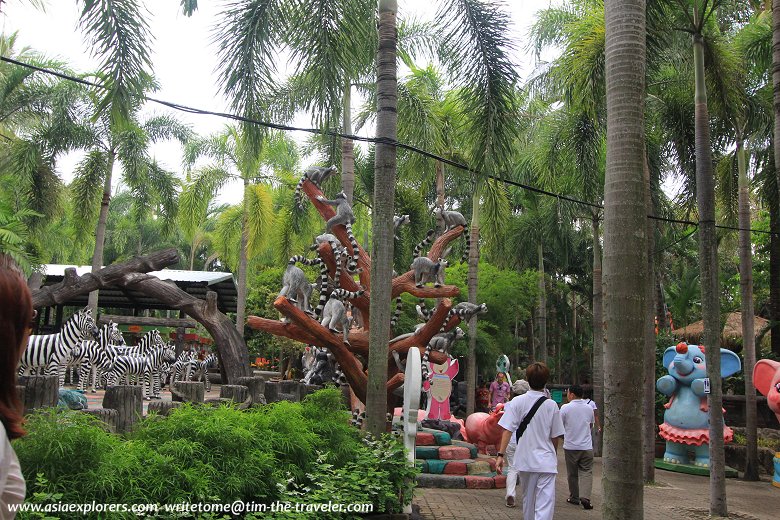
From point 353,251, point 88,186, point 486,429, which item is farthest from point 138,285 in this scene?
point 486,429

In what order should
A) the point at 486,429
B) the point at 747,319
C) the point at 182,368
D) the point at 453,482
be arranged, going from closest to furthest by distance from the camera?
the point at 453,482 → the point at 486,429 → the point at 747,319 → the point at 182,368

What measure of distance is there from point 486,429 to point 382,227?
556cm

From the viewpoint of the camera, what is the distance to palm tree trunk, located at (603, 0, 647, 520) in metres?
4.71

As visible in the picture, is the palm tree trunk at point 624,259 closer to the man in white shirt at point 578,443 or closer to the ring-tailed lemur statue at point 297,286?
the man in white shirt at point 578,443

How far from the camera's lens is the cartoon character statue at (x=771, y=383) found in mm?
11711

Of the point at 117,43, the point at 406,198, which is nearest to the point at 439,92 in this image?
the point at 406,198

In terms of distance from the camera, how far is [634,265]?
489 cm

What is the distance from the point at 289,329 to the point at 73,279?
863 cm

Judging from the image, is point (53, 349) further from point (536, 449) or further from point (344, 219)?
point (536, 449)

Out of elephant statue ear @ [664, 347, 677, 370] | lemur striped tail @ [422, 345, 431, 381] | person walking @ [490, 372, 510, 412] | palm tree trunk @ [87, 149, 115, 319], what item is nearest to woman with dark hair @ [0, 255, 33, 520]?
lemur striped tail @ [422, 345, 431, 381]

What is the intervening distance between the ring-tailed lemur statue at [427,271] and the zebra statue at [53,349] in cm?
970

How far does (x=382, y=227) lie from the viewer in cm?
815

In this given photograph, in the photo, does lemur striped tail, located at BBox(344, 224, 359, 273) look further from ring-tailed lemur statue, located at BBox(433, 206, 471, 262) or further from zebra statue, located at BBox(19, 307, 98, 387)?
zebra statue, located at BBox(19, 307, 98, 387)

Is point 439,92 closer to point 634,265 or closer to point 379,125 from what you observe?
point 379,125
